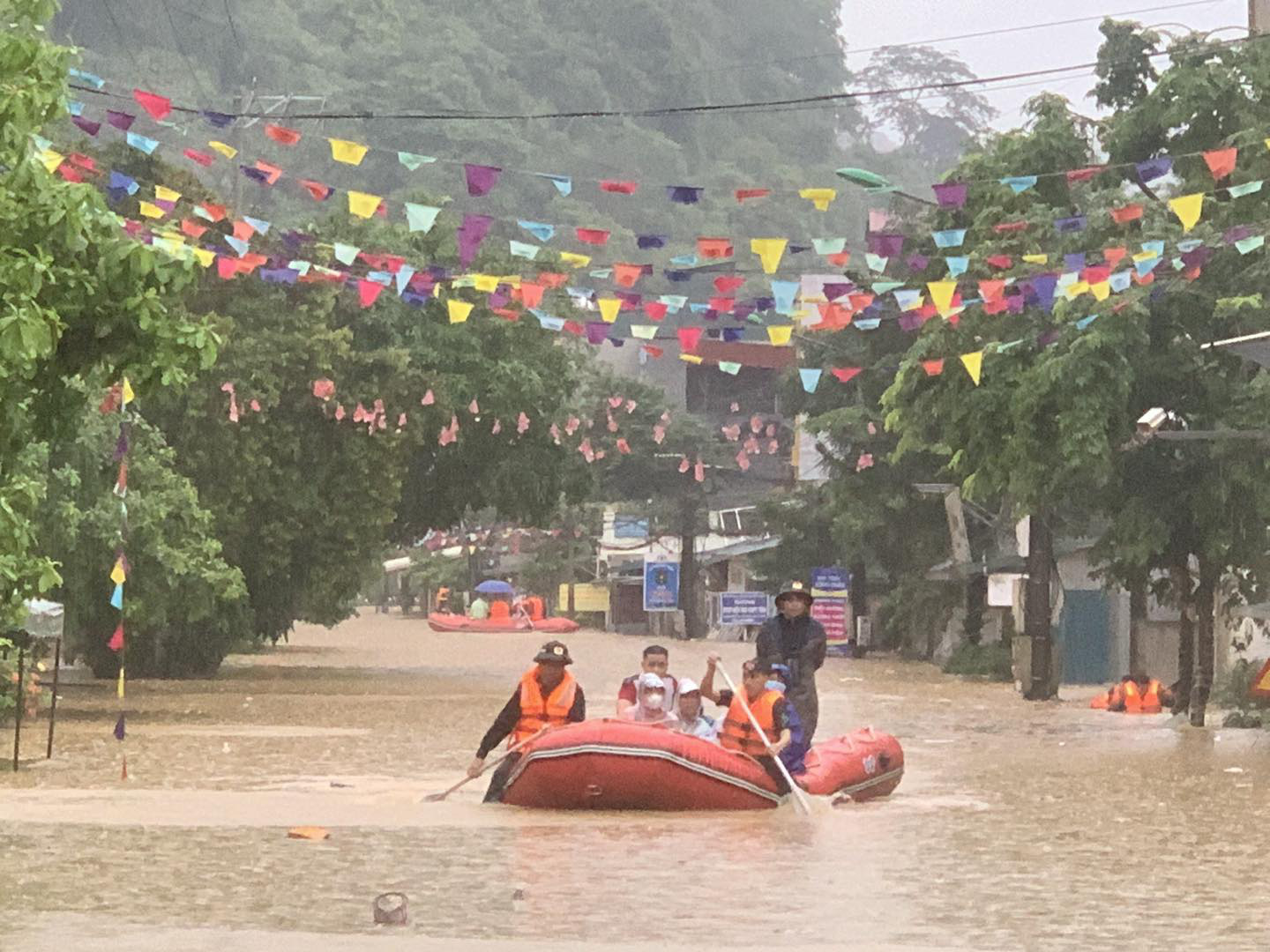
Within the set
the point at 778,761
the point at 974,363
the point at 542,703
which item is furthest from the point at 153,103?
the point at 974,363

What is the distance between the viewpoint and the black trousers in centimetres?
2212

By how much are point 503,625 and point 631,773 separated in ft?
253

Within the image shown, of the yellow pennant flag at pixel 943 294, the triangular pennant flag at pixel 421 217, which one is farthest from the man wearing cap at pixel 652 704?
the yellow pennant flag at pixel 943 294

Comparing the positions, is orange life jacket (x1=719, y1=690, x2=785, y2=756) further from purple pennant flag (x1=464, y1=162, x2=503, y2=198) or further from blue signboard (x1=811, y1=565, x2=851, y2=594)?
blue signboard (x1=811, y1=565, x2=851, y2=594)

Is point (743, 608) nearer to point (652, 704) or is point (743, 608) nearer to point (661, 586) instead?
point (661, 586)

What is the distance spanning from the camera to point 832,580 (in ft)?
228

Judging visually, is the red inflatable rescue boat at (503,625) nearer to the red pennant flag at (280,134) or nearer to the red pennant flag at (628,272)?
the red pennant flag at (628,272)

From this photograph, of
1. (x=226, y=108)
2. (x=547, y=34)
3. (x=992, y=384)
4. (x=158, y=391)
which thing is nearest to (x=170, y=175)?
(x=992, y=384)

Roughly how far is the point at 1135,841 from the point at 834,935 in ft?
21.6

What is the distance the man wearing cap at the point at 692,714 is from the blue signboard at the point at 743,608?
184 feet

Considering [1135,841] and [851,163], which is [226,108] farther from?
[1135,841]

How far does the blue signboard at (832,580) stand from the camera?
69.5 metres

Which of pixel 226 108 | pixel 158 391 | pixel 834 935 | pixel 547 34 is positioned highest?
pixel 547 34

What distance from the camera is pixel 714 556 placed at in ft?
310
